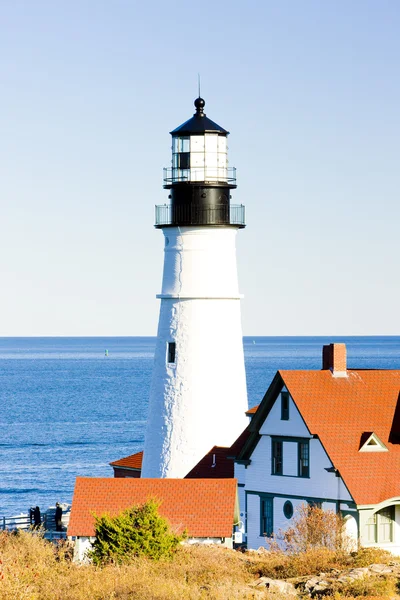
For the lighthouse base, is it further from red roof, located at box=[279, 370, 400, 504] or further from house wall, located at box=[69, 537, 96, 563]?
house wall, located at box=[69, 537, 96, 563]

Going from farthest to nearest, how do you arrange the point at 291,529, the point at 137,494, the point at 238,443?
1. the point at 238,443
2. the point at 137,494
3. the point at 291,529

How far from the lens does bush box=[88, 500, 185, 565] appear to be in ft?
87.1

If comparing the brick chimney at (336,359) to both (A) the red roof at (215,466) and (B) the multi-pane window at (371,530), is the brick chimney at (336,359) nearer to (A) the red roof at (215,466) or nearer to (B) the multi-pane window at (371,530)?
(A) the red roof at (215,466)

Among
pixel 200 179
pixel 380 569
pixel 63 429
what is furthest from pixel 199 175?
pixel 63 429

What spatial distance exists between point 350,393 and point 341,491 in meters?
3.42

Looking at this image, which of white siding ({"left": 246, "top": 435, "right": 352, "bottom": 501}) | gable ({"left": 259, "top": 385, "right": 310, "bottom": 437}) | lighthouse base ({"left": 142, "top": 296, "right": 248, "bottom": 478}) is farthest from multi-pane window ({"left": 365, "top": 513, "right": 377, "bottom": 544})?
lighthouse base ({"left": 142, "top": 296, "right": 248, "bottom": 478})

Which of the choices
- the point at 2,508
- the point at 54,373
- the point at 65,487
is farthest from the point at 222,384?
the point at 54,373

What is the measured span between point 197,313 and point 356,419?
6.07 m

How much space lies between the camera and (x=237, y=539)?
114 ft

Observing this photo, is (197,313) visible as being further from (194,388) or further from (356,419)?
(356,419)

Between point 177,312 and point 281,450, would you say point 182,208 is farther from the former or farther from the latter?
point 281,450

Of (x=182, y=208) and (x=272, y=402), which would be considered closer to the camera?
(x=272, y=402)

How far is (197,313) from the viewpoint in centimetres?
3675

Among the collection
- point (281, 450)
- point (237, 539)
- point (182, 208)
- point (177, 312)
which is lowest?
point (237, 539)
